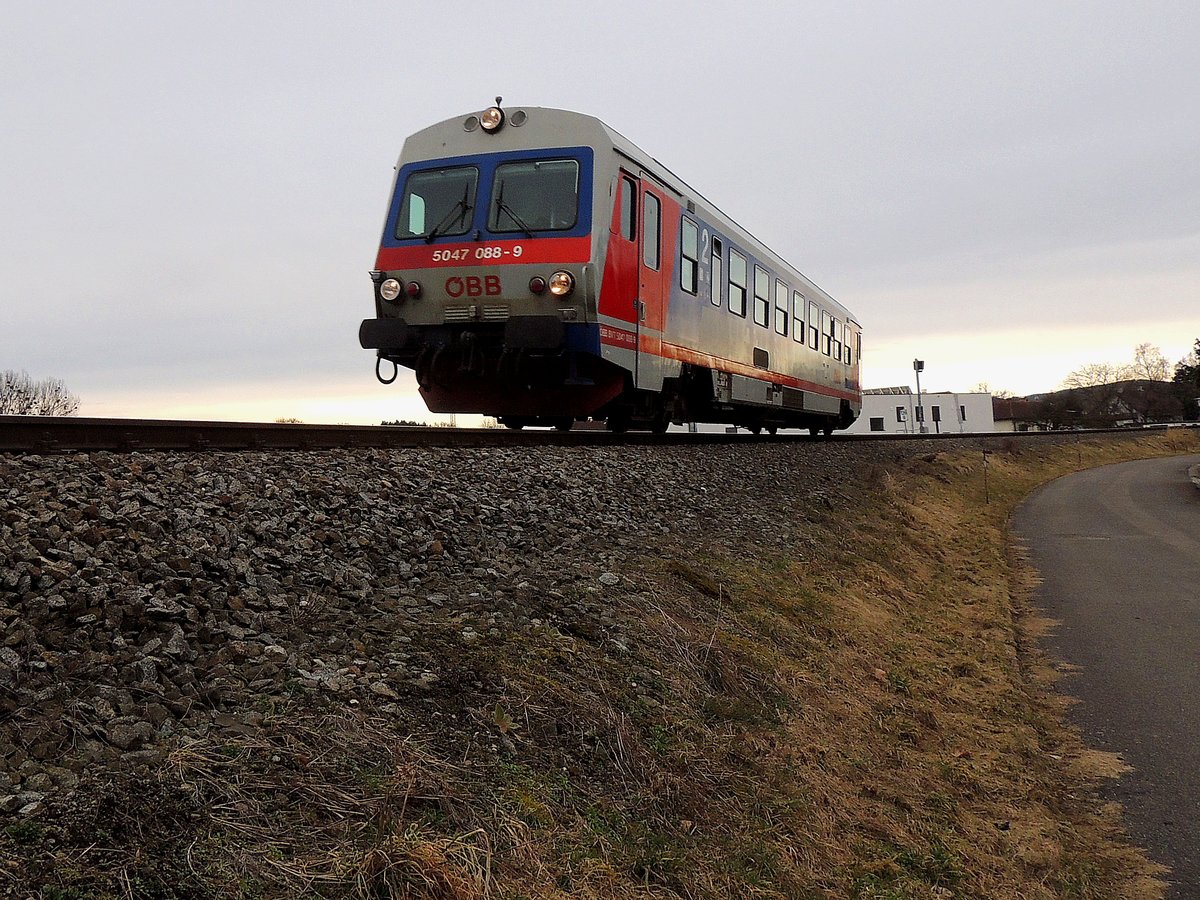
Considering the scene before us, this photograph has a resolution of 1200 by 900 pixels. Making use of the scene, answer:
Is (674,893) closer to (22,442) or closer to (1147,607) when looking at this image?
(22,442)

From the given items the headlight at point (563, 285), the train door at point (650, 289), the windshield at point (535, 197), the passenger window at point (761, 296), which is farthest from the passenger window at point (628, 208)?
the passenger window at point (761, 296)

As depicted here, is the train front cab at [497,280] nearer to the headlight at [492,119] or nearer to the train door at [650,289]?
the headlight at [492,119]

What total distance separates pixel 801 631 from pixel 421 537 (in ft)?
8.79

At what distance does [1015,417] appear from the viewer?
8481 centimetres

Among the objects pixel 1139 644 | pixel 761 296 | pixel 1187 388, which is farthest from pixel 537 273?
pixel 1187 388

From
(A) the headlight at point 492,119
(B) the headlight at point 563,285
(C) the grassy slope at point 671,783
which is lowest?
(C) the grassy slope at point 671,783

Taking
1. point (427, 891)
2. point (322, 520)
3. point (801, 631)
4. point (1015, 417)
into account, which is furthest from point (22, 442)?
point (1015, 417)

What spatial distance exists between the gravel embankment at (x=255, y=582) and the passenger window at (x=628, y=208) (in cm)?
347

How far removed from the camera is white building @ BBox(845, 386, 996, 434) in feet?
232

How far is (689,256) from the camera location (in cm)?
1150

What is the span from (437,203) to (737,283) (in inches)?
197

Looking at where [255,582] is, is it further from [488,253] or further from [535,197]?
[535,197]

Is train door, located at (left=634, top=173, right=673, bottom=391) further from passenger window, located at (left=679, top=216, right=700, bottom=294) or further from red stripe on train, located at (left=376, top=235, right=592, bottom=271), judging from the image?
red stripe on train, located at (left=376, top=235, right=592, bottom=271)

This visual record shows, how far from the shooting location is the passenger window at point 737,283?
13023mm
